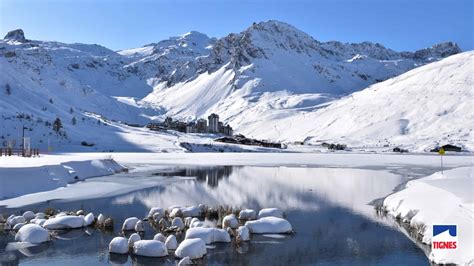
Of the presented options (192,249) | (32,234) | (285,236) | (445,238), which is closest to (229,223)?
(285,236)

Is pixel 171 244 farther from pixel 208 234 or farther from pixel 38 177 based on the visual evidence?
pixel 38 177

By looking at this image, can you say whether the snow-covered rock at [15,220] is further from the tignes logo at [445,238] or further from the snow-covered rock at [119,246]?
the tignes logo at [445,238]

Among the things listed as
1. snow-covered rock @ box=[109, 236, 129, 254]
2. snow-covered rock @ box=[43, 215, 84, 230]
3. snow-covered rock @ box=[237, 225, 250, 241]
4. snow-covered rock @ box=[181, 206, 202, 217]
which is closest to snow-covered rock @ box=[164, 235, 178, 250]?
snow-covered rock @ box=[109, 236, 129, 254]

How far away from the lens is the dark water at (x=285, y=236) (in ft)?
72.5

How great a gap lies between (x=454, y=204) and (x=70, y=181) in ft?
120

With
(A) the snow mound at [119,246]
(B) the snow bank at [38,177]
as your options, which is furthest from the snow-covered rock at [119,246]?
(B) the snow bank at [38,177]

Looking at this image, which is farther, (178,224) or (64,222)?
(64,222)

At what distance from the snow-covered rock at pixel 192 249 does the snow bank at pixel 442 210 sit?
398 inches

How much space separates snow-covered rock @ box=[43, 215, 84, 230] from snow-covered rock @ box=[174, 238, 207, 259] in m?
8.88

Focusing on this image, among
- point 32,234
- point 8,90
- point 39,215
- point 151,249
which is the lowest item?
point 151,249

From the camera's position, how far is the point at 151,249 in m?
22.2

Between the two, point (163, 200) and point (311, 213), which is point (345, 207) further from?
point (163, 200)

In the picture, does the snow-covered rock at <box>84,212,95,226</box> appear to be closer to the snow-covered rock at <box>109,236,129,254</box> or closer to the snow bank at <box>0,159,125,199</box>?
Answer: the snow-covered rock at <box>109,236,129,254</box>

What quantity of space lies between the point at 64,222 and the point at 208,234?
8.97m
